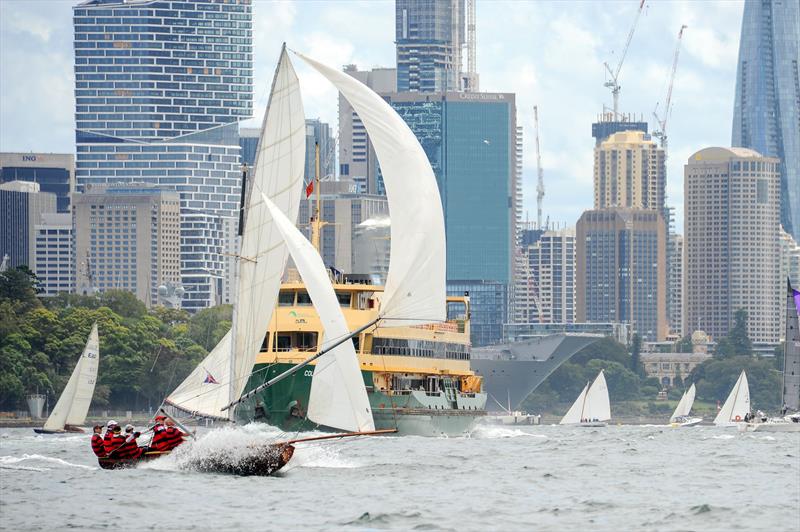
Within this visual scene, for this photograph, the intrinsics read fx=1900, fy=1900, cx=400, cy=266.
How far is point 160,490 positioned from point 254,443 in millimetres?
5815

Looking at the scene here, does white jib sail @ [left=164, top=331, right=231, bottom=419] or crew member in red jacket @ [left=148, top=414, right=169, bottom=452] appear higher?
white jib sail @ [left=164, top=331, right=231, bottom=419]

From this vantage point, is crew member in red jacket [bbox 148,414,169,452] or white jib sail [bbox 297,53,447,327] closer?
crew member in red jacket [bbox 148,414,169,452]

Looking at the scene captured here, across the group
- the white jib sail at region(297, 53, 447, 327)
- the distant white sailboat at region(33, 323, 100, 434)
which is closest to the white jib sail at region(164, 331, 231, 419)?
the white jib sail at region(297, 53, 447, 327)

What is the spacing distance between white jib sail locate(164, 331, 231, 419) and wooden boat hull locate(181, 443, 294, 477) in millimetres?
3402

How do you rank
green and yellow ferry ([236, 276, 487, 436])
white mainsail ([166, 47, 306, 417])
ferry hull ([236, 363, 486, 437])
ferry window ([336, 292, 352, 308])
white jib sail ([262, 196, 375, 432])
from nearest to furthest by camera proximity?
white jib sail ([262, 196, 375, 432]) < white mainsail ([166, 47, 306, 417]) < ferry hull ([236, 363, 486, 437]) < green and yellow ferry ([236, 276, 487, 436]) < ferry window ([336, 292, 352, 308])

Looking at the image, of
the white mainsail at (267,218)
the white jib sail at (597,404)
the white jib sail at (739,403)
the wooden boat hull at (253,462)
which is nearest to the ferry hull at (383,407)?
the white mainsail at (267,218)

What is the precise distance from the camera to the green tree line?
148750 millimetres

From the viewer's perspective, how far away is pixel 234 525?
4394 centimetres

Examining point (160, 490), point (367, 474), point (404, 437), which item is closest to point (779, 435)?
point (404, 437)

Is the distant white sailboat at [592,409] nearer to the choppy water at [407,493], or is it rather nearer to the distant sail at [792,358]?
the distant sail at [792,358]

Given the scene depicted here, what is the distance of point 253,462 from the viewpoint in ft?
182

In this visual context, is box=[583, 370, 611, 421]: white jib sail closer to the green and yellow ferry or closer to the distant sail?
the distant sail

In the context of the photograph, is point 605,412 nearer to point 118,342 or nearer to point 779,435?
point 118,342

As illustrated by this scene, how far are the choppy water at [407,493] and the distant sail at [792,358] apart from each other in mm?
53585
